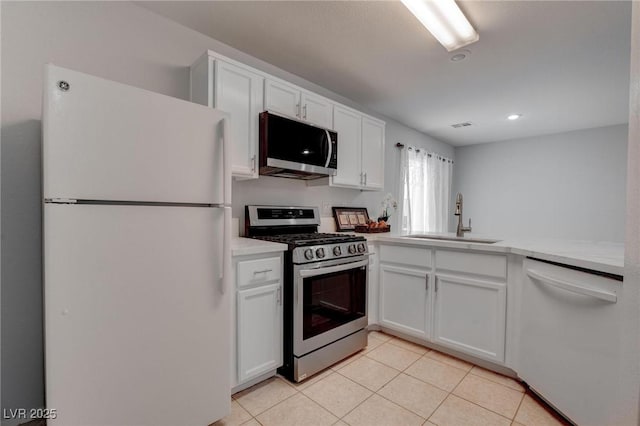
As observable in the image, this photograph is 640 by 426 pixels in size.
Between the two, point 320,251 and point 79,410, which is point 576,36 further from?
point 79,410

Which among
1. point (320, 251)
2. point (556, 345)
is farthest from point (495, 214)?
point (320, 251)

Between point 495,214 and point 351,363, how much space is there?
4.49 meters

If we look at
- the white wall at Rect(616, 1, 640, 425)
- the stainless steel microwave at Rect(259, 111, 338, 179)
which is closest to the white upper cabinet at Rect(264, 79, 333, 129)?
the stainless steel microwave at Rect(259, 111, 338, 179)

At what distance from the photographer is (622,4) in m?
1.75

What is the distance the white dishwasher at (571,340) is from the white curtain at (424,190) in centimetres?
233

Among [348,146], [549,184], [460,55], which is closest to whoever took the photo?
[460,55]

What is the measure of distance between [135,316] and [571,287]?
210 centimetres

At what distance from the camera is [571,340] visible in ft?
4.96

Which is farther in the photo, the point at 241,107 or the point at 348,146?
the point at 348,146

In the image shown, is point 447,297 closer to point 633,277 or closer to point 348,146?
point 633,277

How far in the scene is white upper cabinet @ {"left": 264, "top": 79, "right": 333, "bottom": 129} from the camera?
7.18ft

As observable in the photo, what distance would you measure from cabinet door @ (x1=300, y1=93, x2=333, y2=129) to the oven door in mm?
1254

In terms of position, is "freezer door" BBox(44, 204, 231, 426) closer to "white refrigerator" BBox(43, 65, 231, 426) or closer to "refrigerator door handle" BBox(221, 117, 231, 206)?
"white refrigerator" BBox(43, 65, 231, 426)
